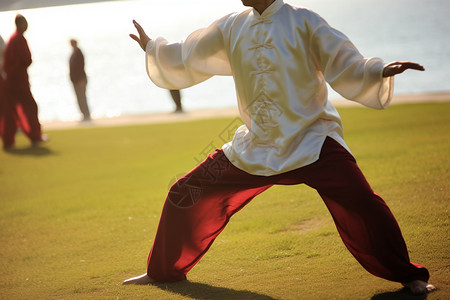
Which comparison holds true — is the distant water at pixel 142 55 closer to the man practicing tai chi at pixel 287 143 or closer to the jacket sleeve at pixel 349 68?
the man practicing tai chi at pixel 287 143

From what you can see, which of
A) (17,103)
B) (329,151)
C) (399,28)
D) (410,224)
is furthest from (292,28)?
Result: (399,28)

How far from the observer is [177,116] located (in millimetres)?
11375

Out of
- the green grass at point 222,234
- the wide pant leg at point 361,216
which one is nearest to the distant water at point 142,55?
the green grass at point 222,234

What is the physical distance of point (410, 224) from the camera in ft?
12.7

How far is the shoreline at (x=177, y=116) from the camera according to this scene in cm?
→ 1027

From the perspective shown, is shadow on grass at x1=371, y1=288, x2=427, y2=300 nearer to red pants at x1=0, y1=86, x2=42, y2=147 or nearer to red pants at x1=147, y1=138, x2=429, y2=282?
red pants at x1=147, y1=138, x2=429, y2=282

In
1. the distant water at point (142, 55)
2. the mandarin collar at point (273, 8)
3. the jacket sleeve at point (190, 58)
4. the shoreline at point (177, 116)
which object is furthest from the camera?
the distant water at point (142, 55)

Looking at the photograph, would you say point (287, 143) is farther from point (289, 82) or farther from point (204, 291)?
point (204, 291)

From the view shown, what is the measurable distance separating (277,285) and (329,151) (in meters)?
0.74

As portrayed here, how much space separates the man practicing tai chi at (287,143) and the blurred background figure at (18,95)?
19.2 feet

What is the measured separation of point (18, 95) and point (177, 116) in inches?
124

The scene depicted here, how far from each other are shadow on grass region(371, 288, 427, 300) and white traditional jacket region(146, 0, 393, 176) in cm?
68

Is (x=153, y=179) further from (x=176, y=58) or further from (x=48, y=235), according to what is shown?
(x=176, y=58)

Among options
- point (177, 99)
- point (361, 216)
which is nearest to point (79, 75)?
point (177, 99)
